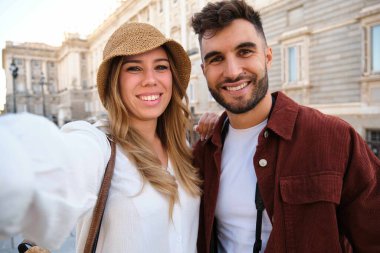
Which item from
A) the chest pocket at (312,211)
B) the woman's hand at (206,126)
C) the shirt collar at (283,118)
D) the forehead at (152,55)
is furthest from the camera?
the woman's hand at (206,126)

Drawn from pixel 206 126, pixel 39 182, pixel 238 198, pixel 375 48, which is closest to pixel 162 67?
pixel 206 126

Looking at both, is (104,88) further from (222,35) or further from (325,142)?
(325,142)

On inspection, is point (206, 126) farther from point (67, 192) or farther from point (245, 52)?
point (67, 192)

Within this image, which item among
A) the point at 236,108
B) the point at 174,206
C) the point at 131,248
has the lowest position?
the point at 131,248

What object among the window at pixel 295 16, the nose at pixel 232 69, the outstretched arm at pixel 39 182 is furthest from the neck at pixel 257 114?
the window at pixel 295 16

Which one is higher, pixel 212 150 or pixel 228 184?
pixel 212 150

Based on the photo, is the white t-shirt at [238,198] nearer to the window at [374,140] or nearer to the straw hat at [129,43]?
the straw hat at [129,43]

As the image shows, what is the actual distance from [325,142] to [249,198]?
583 millimetres

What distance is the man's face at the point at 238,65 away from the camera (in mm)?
2057

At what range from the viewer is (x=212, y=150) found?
7.42 ft

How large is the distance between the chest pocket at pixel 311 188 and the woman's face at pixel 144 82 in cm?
103

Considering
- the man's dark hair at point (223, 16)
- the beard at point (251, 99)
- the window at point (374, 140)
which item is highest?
the man's dark hair at point (223, 16)

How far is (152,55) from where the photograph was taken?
2043mm

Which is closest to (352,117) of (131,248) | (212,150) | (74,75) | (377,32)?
(377,32)
